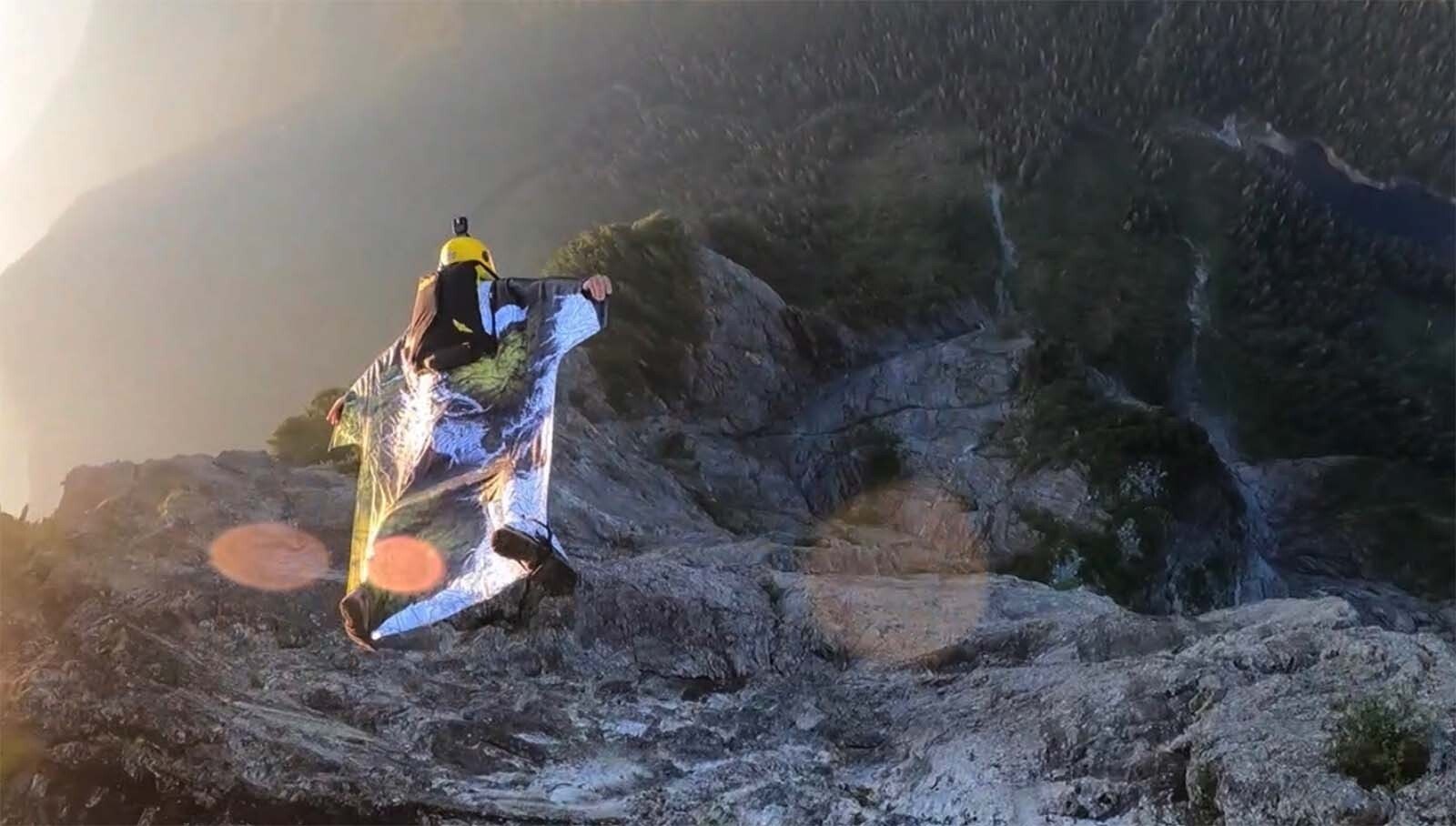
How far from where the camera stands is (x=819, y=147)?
71.9 meters

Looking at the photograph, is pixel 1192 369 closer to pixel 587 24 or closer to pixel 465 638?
pixel 465 638

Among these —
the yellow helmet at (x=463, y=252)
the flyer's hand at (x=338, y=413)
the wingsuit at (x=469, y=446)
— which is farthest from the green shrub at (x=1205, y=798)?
the flyer's hand at (x=338, y=413)

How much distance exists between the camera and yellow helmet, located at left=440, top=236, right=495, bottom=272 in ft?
42.9

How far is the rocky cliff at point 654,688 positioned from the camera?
1159cm

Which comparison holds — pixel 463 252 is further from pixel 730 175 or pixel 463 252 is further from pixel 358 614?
pixel 730 175

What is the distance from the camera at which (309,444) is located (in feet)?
88.4

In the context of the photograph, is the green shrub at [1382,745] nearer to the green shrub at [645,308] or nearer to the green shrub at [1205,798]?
the green shrub at [1205,798]

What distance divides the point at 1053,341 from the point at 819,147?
34951mm

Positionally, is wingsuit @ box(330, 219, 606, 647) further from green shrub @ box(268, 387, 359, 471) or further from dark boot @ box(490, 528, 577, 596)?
green shrub @ box(268, 387, 359, 471)

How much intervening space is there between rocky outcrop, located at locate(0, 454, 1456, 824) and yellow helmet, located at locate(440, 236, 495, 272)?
5631 millimetres

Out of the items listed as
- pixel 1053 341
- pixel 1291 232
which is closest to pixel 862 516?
pixel 1053 341

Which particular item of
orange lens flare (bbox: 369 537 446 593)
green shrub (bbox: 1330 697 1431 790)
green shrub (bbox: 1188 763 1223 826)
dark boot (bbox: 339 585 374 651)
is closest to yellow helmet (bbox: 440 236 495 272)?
orange lens flare (bbox: 369 537 446 593)

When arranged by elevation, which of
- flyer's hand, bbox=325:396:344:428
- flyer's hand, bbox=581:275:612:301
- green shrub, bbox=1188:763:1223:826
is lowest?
green shrub, bbox=1188:763:1223:826

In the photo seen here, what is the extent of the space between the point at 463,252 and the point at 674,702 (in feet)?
23.3
